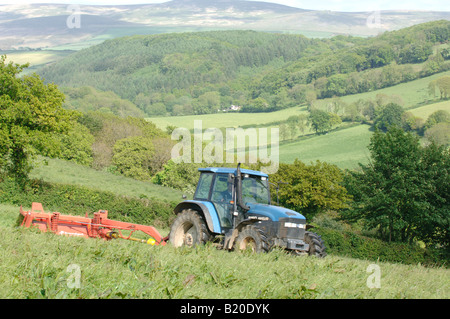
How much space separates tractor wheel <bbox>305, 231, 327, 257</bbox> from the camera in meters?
11.3

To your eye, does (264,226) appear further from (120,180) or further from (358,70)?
(358,70)

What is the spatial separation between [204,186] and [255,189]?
144cm

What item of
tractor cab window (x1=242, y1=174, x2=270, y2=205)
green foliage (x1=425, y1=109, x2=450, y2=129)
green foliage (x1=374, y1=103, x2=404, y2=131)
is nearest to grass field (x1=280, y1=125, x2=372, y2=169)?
green foliage (x1=374, y1=103, x2=404, y2=131)

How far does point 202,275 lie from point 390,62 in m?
172

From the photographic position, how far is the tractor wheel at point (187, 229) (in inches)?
479

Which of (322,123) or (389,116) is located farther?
(322,123)

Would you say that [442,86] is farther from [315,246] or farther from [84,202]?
[315,246]

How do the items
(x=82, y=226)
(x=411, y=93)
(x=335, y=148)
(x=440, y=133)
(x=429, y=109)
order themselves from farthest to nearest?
(x=411, y=93) → (x=429, y=109) → (x=335, y=148) → (x=440, y=133) → (x=82, y=226)

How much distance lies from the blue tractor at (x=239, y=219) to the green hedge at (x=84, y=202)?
583 inches

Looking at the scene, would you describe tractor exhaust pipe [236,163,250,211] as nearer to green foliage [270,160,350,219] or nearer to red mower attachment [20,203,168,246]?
red mower attachment [20,203,168,246]

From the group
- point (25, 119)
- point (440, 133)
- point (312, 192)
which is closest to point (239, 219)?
point (25, 119)

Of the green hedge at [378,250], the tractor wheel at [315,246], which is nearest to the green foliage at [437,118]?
the green hedge at [378,250]

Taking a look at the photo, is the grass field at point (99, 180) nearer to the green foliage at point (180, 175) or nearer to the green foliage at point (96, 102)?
the green foliage at point (180, 175)

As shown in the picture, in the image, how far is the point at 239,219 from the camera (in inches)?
468
